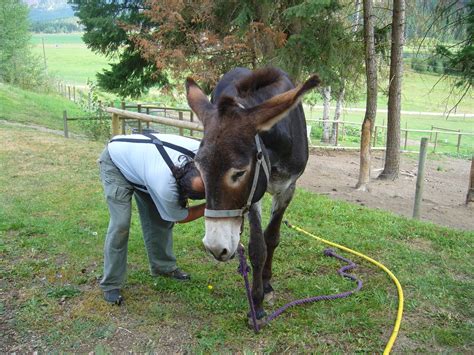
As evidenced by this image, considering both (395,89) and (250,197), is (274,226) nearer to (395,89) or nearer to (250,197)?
(250,197)

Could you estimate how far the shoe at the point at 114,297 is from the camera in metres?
3.54

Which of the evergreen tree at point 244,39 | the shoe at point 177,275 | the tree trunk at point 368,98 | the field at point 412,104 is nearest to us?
the shoe at point 177,275

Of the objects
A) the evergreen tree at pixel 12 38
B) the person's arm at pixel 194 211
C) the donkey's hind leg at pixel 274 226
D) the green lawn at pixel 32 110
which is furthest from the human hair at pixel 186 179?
the evergreen tree at pixel 12 38

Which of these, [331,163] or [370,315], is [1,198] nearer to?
[370,315]

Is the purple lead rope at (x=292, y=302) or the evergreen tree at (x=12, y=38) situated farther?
the evergreen tree at (x=12, y=38)

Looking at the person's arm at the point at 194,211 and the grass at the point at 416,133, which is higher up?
the person's arm at the point at 194,211

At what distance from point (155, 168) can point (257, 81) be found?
920 mm

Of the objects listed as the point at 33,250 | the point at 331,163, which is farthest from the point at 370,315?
the point at 331,163

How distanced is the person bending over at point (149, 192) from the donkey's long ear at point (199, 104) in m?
0.36

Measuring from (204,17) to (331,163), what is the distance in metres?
6.06

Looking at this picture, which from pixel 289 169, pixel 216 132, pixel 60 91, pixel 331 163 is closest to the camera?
pixel 216 132

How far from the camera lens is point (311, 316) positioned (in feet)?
11.0

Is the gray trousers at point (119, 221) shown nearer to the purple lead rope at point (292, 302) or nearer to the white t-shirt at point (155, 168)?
the white t-shirt at point (155, 168)

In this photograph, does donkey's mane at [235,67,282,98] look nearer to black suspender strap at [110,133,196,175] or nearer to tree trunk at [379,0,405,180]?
black suspender strap at [110,133,196,175]
